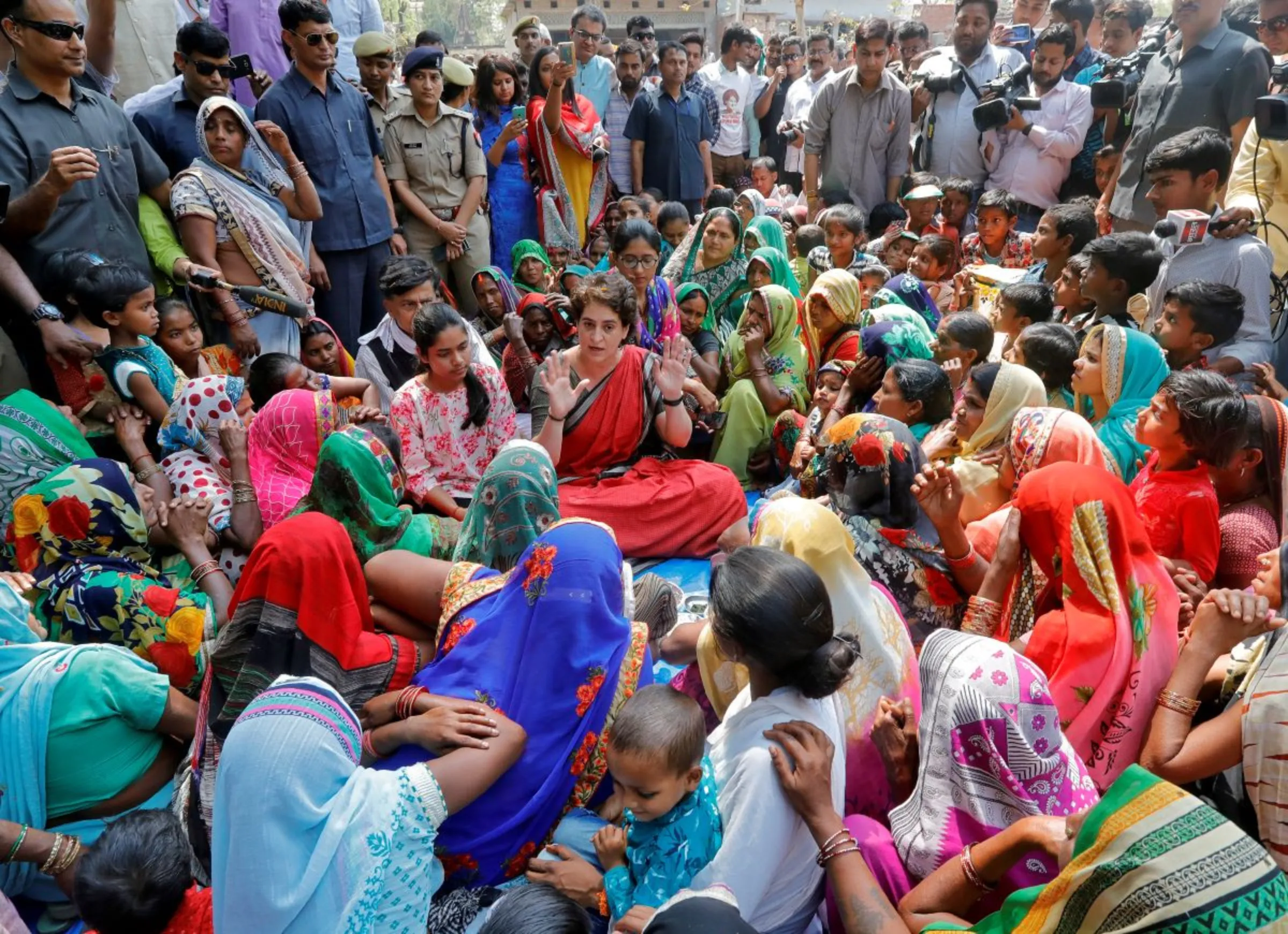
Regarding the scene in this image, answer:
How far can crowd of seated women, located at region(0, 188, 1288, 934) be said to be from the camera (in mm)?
1725

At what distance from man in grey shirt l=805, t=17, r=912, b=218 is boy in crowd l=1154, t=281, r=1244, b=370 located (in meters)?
3.75

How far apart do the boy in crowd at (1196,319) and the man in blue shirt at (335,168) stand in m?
4.15

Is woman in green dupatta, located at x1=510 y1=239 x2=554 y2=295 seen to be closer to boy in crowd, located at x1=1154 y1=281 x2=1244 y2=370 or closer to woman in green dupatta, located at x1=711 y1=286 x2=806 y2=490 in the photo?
woman in green dupatta, located at x1=711 y1=286 x2=806 y2=490

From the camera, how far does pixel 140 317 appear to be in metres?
3.91

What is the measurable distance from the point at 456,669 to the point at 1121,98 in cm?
591

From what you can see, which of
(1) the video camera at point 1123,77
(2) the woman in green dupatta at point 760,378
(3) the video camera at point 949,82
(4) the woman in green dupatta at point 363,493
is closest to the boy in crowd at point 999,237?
(1) the video camera at point 1123,77

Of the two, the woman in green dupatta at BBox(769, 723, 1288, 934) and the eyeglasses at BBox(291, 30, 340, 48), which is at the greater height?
the eyeglasses at BBox(291, 30, 340, 48)

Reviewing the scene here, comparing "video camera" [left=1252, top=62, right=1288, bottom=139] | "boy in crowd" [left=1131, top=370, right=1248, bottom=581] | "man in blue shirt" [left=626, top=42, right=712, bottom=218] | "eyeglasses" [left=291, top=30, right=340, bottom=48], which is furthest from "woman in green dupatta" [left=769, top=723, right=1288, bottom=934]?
"man in blue shirt" [left=626, top=42, right=712, bottom=218]

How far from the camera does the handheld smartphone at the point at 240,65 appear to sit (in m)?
4.76

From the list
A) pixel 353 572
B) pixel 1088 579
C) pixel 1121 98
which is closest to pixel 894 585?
pixel 1088 579

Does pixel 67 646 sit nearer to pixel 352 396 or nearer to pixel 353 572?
pixel 353 572

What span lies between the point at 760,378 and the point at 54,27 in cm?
361

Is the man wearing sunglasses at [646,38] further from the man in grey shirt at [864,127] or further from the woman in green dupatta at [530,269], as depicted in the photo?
the woman in green dupatta at [530,269]

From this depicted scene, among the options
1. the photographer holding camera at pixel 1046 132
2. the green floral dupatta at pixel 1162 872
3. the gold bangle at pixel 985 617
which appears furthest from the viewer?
the photographer holding camera at pixel 1046 132
